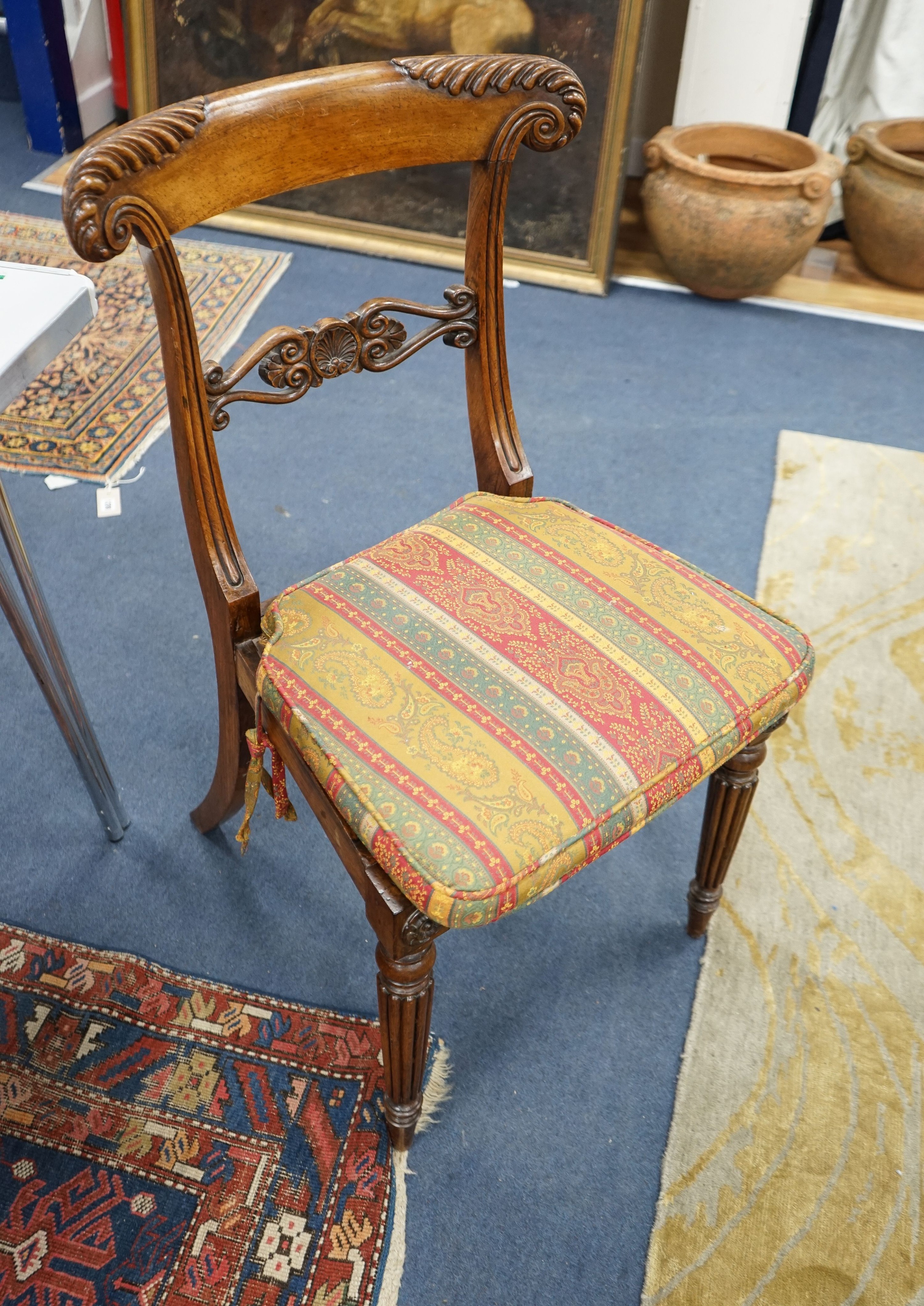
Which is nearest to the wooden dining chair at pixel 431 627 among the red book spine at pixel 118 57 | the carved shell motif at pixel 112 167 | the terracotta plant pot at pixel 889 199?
the carved shell motif at pixel 112 167

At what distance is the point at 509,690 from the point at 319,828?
0.57 metres

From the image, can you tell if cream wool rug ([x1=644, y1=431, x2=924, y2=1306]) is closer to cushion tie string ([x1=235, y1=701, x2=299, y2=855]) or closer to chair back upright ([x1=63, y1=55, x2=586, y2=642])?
cushion tie string ([x1=235, y1=701, x2=299, y2=855])

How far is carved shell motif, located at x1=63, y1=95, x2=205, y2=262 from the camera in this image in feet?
2.56

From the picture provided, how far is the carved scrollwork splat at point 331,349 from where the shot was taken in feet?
3.14

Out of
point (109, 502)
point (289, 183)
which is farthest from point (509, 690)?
point (109, 502)

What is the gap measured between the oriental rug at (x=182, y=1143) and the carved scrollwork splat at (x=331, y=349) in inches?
27.8

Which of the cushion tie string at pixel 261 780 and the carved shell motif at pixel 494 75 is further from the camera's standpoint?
the cushion tie string at pixel 261 780

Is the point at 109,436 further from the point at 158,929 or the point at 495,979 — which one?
the point at 495,979

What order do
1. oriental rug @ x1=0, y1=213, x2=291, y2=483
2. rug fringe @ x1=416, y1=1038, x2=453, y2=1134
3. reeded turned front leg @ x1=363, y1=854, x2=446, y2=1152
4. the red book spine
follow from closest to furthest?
1. reeded turned front leg @ x1=363, y1=854, x2=446, y2=1152
2. rug fringe @ x1=416, y1=1038, x2=453, y2=1134
3. oriental rug @ x1=0, y1=213, x2=291, y2=483
4. the red book spine

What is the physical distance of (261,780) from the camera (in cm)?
113

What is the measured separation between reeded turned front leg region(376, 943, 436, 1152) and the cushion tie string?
210 millimetres

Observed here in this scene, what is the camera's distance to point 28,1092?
1.16 metres

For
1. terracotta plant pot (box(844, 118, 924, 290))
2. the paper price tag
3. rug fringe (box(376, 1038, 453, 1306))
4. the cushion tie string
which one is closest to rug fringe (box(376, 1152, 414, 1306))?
rug fringe (box(376, 1038, 453, 1306))

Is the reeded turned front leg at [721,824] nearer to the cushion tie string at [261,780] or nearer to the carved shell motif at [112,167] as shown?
the cushion tie string at [261,780]
